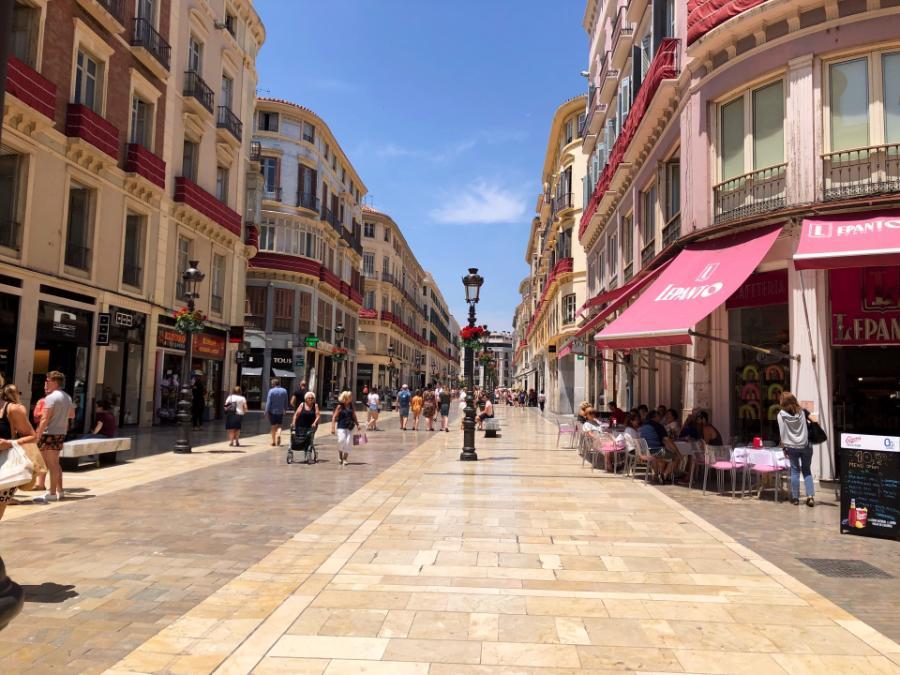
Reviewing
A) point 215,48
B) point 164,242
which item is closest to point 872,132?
point 164,242

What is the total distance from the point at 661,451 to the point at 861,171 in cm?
543

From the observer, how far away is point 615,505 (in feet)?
→ 29.5

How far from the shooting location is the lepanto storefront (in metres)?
9.83

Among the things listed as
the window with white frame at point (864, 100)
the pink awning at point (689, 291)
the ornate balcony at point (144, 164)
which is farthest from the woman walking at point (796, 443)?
the ornate balcony at point (144, 164)

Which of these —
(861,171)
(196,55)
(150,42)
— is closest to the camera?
(861,171)

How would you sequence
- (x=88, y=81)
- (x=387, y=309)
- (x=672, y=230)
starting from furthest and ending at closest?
(x=387, y=309), (x=88, y=81), (x=672, y=230)

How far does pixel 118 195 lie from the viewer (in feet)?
61.8

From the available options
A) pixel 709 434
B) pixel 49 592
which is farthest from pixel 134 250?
pixel 49 592

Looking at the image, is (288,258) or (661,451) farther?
(288,258)

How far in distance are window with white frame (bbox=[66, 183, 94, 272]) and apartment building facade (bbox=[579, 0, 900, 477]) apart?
1386cm

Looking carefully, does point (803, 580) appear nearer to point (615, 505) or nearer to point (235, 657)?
point (615, 505)

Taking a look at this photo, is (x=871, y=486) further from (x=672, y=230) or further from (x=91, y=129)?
(x=91, y=129)

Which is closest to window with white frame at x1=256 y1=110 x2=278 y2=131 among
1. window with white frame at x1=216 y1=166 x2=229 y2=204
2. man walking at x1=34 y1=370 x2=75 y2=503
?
window with white frame at x1=216 y1=166 x2=229 y2=204

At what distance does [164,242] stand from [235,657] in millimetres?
19845
